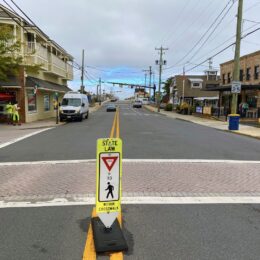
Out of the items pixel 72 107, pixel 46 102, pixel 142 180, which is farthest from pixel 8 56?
pixel 142 180

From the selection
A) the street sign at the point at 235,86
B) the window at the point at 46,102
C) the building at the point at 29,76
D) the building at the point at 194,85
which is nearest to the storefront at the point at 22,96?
the building at the point at 29,76

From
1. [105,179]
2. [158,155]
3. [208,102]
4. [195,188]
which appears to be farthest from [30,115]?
[208,102]

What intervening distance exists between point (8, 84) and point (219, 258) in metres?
24.2

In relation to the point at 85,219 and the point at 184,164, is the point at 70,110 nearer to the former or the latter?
the point at 184,164

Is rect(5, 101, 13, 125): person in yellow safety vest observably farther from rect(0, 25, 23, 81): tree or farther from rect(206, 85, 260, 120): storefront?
rect(206, 85, 260, 120): storefront

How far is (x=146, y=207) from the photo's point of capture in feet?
18.9

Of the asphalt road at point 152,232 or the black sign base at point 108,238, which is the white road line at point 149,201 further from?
the black sign base at point 108,238

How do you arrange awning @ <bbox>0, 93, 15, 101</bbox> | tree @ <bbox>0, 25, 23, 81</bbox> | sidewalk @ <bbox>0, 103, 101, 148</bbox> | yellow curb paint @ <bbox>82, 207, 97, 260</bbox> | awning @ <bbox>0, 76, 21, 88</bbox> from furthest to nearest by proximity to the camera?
awning @ <bbox>0, 93, 15, 101</bbox> < awning @ <bbox>0, 76, 21, 88</bbox> < tree @ <bbox>0, 25, 23, 81</bbox> < sidewalk @ <bbox>0, 103, 101, 148</bbox> < yellow curb paint @ <bbox>82, 207, 97, 260</bbox>

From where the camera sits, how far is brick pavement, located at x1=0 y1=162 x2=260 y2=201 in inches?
264

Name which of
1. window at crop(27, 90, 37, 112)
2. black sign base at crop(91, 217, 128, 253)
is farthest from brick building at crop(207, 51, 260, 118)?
black sign base at crop(91, 217, 128, 253)

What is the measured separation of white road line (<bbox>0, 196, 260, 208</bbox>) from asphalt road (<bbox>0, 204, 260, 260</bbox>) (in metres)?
0.21

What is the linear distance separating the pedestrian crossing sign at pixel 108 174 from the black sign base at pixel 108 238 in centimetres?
32

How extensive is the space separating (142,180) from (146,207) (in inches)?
Result: 74.3

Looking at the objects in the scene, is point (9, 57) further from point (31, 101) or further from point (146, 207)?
point (146, 207)
